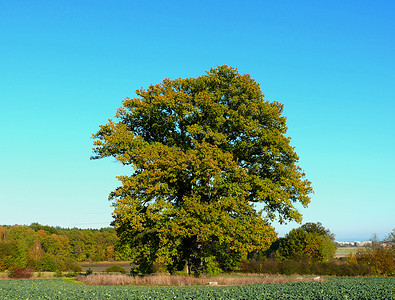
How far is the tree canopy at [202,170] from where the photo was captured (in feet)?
92.2

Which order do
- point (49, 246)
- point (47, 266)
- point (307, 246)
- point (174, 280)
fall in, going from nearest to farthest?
point (174, 280) → point (47, 266) → point (307, 246) → point (49, 246)

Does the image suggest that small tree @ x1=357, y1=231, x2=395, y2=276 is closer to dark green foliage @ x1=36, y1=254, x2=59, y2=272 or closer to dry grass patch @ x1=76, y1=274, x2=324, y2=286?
dry grass patch @ x1=76, y1=274, x2=324, y2=286

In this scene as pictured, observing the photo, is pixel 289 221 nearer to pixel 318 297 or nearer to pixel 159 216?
pixel 159 216

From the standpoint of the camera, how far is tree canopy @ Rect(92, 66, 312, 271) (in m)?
28.1

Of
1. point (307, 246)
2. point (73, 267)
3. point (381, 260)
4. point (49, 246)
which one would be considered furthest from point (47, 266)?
point (49, 246)

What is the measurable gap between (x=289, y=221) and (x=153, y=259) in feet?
39.2

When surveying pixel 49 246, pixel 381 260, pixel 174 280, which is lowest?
pixel 381 260

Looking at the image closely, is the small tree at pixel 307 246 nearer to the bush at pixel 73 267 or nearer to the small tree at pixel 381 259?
the small tree at pixel 381 259

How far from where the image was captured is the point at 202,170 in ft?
94.8

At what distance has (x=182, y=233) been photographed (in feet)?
Answer: 88.4

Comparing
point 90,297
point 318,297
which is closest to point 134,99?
point 90,297

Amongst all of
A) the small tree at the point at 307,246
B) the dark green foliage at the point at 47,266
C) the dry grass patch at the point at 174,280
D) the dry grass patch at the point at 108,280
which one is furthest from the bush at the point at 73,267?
the small tree at the point at 307,246

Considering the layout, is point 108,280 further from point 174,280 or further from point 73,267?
point 73,267

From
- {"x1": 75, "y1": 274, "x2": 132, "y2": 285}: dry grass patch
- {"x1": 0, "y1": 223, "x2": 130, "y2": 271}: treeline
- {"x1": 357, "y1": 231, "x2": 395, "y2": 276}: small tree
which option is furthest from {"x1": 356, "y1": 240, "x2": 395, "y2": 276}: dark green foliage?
{"x1": 0, "y1": 223, "x2": 130, "y2": 271}: treeline
